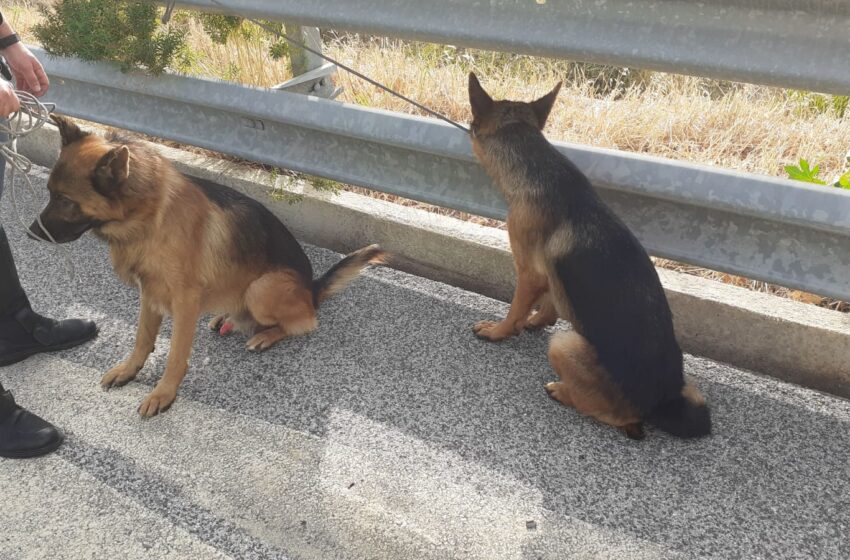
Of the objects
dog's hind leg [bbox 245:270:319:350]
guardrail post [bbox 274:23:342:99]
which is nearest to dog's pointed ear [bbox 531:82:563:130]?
dog's hind leg [bbox 245:270:319:350]

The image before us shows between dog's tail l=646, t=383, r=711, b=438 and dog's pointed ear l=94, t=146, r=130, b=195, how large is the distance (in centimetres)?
226

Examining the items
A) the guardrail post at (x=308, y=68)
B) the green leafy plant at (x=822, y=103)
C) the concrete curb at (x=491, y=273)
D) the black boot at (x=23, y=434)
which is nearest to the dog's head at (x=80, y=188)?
the black boot at (x=23, y=434)

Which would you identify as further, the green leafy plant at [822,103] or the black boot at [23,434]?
the green leafy plant at [822,103]

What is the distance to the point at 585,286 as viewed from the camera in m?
2.64

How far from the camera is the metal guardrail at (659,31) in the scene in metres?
2.11

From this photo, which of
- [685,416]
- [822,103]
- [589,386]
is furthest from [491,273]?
[822,103]

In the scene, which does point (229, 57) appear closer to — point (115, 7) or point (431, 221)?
Answer: point (115, 7)

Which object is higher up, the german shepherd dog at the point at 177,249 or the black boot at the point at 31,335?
the german shepherd dog at the point at 177,249

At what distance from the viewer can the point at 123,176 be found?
2514 millimetres

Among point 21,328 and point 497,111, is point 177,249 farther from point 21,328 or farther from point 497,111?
point 497,111

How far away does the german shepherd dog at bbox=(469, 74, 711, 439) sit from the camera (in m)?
2.49

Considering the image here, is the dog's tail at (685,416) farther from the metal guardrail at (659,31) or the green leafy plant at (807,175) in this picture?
the green leafy plant at (807,175)

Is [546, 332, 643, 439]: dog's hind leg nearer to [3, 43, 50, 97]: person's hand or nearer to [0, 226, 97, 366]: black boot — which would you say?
[0, 226, 97, 366]: black boot

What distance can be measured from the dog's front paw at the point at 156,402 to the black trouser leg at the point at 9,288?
91 cm
